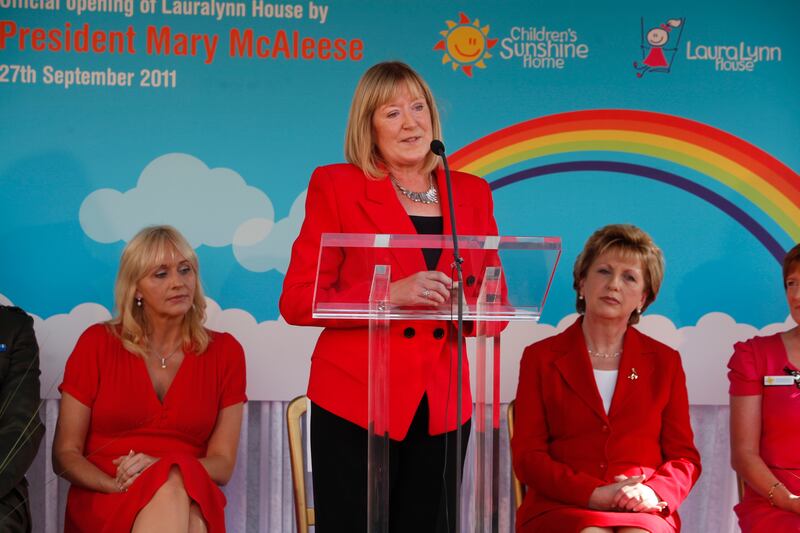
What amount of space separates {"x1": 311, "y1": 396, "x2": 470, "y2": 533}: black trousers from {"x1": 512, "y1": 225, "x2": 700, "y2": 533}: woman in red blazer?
837 millimetres

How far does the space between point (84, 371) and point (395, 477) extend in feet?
5.54

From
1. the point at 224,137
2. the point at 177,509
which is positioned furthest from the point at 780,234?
the point at 177,509

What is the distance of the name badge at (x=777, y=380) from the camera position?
4.02 m

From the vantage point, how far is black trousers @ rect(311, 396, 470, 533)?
2771 millimetres

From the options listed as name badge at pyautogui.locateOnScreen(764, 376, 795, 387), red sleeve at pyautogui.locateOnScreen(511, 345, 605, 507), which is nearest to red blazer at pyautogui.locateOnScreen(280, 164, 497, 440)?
red sleeve at pyautogui.locateOnScreen(511, 345, 605, 507)

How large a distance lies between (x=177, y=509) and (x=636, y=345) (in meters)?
1.68

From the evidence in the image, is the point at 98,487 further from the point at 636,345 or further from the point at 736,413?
the point at 736,413

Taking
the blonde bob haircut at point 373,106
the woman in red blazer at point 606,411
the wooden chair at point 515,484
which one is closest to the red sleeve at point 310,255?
the blonde bob haircut at point 373,106

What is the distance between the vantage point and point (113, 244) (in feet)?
14.4

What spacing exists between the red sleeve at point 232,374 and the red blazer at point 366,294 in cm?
128

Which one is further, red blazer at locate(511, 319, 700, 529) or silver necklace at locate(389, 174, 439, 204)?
red blazer at locate(511, 319, 700, 529)

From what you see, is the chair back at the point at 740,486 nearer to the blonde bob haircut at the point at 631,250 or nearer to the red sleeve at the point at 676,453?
the red sleeve at the point at 676,453

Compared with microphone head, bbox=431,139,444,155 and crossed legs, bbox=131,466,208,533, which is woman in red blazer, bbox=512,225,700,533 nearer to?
crossed legs, bbox=131,466,208,533

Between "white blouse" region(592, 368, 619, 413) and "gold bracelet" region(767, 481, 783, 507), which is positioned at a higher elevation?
"white blouse" region(592, 368, 619, 413)
